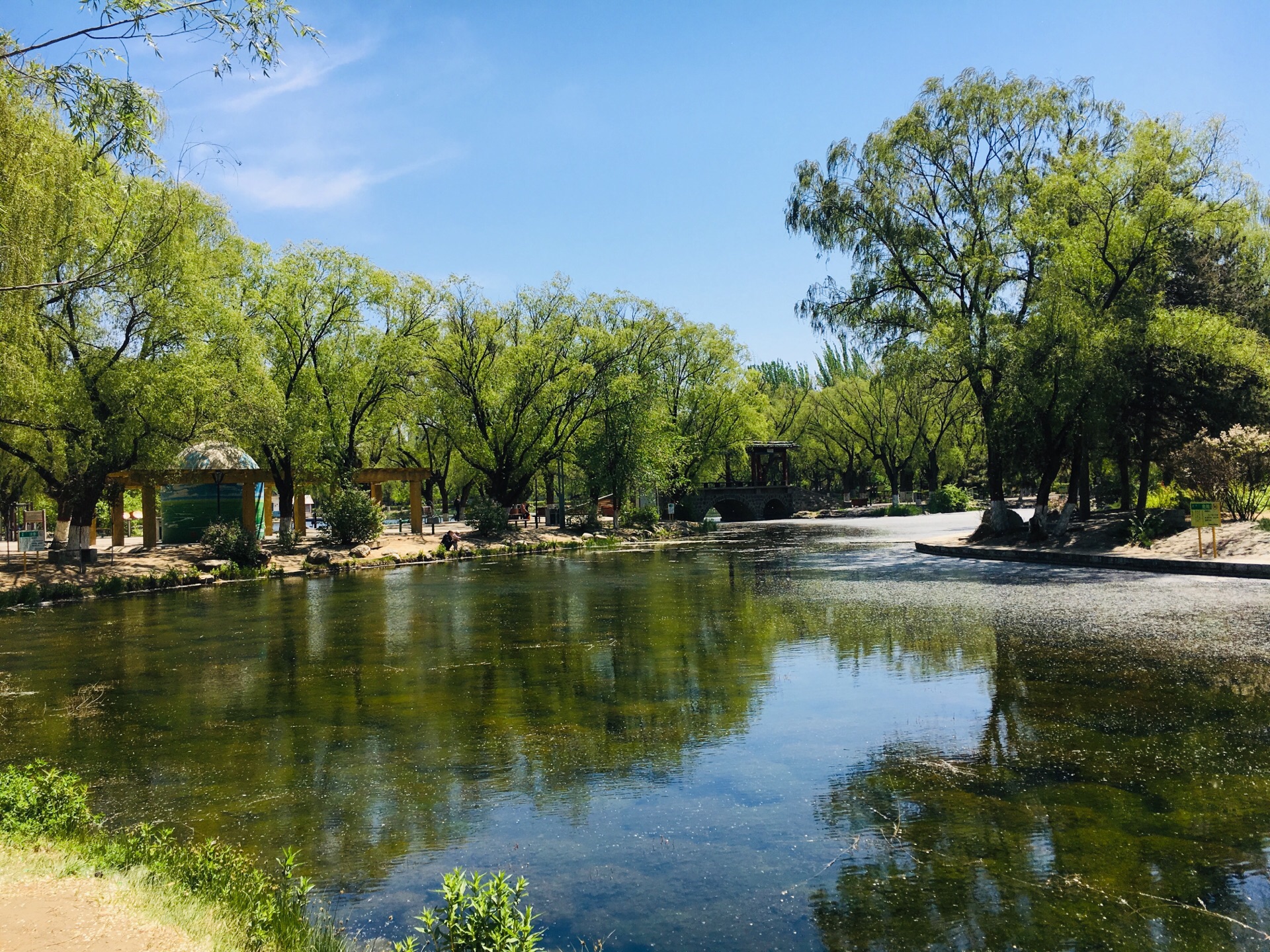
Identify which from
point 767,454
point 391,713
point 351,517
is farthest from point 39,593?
point 767,454

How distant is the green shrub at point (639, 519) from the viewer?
43.4 m

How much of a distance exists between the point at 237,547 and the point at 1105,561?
2372 cm

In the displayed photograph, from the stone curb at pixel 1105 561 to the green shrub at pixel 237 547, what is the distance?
66.6ft

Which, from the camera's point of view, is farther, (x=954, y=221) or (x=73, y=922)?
(x=954, y=221)

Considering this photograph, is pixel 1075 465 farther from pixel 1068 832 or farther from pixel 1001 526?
pixel 1068 832

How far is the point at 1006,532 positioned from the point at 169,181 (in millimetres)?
24083

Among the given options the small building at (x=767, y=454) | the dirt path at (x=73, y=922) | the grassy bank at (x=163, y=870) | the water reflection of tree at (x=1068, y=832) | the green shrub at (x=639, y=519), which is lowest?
the water reflection of tree at (x=1068, y=832)

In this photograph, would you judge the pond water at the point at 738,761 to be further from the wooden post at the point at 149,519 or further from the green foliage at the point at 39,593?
the wooden post at the point at 149,519

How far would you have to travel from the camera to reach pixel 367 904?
4.52 meters

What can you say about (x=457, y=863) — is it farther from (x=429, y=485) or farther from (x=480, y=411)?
(x=429, y=485)

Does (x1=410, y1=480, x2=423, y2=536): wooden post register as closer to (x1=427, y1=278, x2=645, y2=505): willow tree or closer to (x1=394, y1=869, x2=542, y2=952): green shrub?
(x1=427, y1=278, x2=645, y2=505): willow tree

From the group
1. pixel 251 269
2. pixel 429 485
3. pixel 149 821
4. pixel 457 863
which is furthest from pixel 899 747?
pixel 429 485

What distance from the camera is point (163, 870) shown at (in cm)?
455

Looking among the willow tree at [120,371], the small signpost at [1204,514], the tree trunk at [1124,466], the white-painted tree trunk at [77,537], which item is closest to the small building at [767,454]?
the tree trunk at [1124,466]
